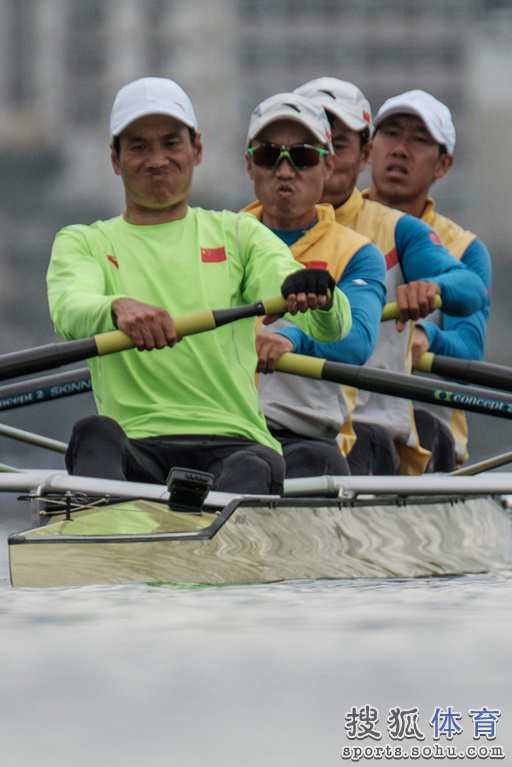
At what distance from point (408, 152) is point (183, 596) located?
2918 millimetres

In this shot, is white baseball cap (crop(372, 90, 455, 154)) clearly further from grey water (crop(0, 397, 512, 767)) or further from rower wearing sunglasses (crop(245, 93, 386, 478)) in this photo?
grey water (crop(0, 397, 512, 767))

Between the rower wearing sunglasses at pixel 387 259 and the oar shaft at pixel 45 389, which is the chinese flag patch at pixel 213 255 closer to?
the oar shaft at pixel 45 389

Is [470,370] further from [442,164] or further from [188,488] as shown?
[188,488]

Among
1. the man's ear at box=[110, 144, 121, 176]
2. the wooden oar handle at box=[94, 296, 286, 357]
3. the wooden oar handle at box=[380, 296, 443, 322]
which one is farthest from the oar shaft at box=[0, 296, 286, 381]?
the wooden oar handle at box=[380, 296, 443, 322]

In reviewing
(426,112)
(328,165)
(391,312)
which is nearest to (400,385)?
(391,312)

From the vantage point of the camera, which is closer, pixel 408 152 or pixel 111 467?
pixel 111 467

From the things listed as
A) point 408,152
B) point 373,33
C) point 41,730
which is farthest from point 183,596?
point 373,33

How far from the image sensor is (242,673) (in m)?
2.81

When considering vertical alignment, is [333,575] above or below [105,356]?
below

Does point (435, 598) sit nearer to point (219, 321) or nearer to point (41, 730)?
point (219, 321)

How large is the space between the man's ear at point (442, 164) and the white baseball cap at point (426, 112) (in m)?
0.03

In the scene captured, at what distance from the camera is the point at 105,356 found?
3.92m

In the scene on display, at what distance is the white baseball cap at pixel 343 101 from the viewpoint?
5094 mm

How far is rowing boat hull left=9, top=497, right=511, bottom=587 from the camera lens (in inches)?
131
